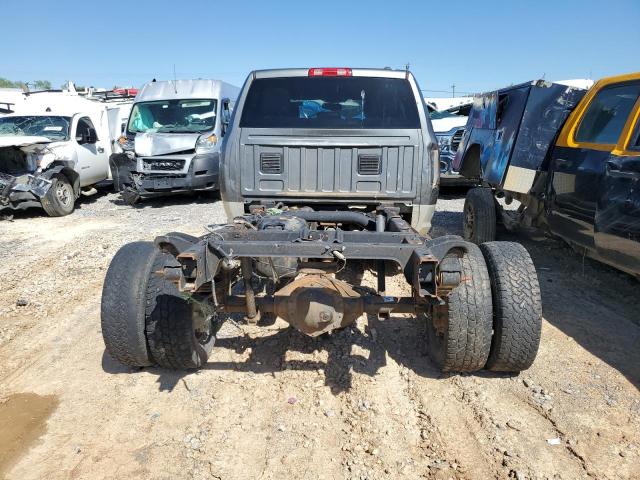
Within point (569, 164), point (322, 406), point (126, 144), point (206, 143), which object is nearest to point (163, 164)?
point (206, 143)

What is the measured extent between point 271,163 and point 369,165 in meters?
0.89

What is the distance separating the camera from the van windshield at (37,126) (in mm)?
10461

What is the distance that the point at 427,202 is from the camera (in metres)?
4.25

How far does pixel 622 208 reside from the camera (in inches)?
152

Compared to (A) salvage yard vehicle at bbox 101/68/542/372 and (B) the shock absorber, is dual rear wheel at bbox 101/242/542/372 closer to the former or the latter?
(A) salvage yard vehicle at bbox 101/68/542/372

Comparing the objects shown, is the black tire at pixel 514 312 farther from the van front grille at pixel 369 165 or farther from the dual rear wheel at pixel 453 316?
the van front grille at pixel 369 165

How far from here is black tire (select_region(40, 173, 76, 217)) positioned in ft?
29.8

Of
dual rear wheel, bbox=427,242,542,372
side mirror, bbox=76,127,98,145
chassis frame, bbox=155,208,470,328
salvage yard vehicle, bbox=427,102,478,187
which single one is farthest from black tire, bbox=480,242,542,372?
side mirror, bbox=76,127,98,145

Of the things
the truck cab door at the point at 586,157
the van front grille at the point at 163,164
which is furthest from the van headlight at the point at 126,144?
the truck cab door at the point at 586,157

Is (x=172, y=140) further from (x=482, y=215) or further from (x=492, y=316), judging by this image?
(x=492, y=316)

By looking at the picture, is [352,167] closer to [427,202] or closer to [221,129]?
[427,202]

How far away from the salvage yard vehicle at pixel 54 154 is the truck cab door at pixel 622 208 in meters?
9.22

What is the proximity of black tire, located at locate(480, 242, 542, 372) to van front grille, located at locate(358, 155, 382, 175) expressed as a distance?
4.84ft

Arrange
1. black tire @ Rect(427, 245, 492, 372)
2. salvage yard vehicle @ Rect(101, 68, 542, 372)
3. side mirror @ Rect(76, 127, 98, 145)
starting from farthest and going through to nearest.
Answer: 1. side mirror @ Rect(76, 127, 98, 145)
2. black tire @ Rect(427, 245, 492, 372)
3. salvage yard vehicle @ Rect(101, 68, 542, 372)
